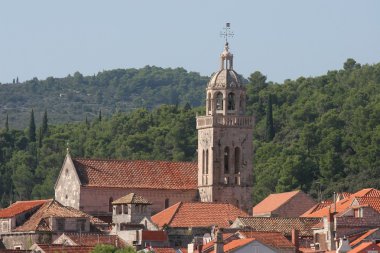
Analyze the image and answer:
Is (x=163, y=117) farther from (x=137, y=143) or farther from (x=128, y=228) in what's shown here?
(x=128, y=228)

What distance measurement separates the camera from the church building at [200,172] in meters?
104

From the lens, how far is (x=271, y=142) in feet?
509

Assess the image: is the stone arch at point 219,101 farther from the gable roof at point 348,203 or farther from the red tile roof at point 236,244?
the red tile roof at point 236,244

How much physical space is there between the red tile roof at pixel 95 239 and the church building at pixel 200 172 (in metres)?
11.5

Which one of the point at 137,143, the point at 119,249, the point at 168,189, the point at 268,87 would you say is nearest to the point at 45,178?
the point at 137,143

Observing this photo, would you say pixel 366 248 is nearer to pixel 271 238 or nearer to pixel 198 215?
pixel 271 238

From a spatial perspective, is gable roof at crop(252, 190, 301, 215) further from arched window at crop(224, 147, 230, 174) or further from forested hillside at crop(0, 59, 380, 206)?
forested hillside at crop(0, 59, 380, 206)

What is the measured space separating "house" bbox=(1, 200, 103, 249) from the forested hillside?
126 feet

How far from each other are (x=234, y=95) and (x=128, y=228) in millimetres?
15845

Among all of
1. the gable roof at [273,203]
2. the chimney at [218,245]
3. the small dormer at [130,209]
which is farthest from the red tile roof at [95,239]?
the gable roof at [273,203]

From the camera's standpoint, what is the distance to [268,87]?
18000 centimetres

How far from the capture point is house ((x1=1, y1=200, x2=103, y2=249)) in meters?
97.0

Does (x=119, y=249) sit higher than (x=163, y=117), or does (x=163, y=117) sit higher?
(x=163, y=117)

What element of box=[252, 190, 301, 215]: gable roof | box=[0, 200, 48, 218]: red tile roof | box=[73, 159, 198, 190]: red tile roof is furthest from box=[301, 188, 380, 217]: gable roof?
box=[0, 200, 48, 218]: red tile roof
